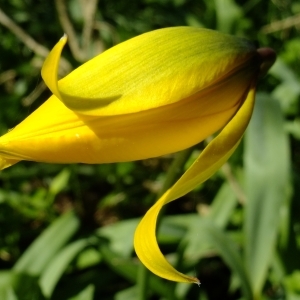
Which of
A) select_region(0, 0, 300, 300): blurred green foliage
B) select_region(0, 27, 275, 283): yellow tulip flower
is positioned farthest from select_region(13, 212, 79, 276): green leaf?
select_region(0, 27, 275, 283): yellow tulip flower

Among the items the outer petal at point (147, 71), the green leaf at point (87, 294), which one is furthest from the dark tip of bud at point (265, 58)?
the green leaf at point (87, 294)

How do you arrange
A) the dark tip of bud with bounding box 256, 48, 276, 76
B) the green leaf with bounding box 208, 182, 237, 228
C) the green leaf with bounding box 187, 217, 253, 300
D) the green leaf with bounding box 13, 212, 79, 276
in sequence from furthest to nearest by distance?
the green leaf with bounding box 208, 182, 237, 228 < the green leaf with bounding box 13, 212, 79, 276 < the green leaf with bounding box 187, 217, 253, 300 < the dark tip of bud with bounding box 256, 48, 276, 76

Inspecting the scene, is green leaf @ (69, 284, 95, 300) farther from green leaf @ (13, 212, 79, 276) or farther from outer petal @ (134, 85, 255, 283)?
outer petal @ (134, 85, 255, 283)

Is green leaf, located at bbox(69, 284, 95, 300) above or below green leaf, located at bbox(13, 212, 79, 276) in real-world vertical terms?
below

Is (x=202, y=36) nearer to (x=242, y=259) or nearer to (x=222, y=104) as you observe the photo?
(x=222, y=104)

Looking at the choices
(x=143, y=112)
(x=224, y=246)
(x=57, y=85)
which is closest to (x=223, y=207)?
(x=224, y=246)

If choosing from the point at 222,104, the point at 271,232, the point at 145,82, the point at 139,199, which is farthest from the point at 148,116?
the point at 139,199

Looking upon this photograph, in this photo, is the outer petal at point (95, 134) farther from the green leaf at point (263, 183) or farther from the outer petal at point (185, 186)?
the green leaf at point (263, 183)
